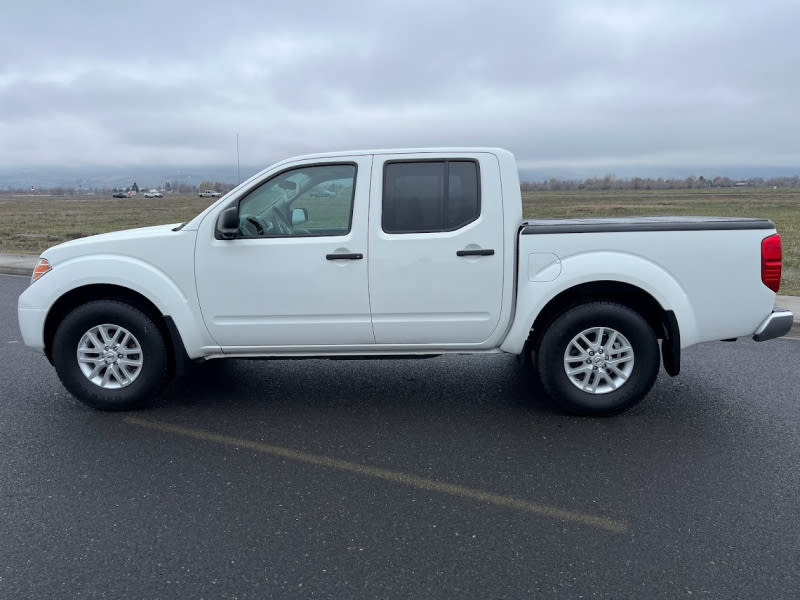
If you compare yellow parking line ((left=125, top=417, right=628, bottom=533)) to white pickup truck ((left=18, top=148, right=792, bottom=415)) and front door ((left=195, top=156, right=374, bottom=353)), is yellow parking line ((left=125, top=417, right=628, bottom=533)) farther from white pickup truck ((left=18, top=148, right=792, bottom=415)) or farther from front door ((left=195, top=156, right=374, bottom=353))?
front door ((left=195, top=156, right=374, bottom=353))

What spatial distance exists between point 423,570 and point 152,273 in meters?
3.14

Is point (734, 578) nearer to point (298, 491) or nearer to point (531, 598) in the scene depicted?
point (531, 598)

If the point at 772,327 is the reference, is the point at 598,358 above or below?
below

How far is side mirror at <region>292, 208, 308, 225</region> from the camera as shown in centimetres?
507

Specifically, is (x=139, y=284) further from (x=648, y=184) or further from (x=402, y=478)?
(x=648, y=184)

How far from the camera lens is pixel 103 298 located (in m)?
5.25

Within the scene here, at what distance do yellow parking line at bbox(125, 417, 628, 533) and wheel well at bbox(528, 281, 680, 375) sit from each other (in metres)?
1.68

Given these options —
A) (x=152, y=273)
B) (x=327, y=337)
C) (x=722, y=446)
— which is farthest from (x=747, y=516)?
(x=152, y=273)

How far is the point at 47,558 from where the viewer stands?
10.3 feet

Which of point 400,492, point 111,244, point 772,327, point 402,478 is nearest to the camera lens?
point 400,492

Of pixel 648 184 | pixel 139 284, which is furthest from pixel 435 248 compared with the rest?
pixel 648 184

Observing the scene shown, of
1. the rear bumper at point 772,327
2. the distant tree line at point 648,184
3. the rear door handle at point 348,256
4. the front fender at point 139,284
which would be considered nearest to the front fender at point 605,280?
the rear bumper at point 772,327

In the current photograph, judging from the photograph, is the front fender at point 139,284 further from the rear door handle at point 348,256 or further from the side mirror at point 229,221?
the rear door handle at point 348,256

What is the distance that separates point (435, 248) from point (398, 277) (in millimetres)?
339
